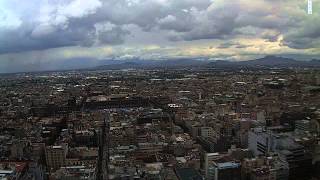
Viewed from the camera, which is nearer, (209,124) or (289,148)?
(289,148)

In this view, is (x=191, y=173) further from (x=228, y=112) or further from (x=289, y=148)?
(x=228, y=112)

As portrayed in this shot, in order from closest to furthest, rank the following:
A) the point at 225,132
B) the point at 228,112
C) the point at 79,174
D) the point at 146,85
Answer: the point at 79,174
the point at 225,132
the point at 228,112
the point at 146,85

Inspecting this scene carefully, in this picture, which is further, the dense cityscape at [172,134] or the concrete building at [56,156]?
the concrete building at [56,156]

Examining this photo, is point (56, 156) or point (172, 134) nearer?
point (56, 156)

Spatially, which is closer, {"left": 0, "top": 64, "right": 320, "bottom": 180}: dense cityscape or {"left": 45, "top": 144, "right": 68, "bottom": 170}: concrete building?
{"left": 0, "top": 64, "right": 320, "bottom": 180}: dense cityscape

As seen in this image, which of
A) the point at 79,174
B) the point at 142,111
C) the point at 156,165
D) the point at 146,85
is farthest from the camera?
the point at 146,85

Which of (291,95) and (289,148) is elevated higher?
(291,95)

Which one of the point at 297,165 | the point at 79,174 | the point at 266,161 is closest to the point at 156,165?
the point at 79,174

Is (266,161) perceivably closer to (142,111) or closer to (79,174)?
(79,174)
